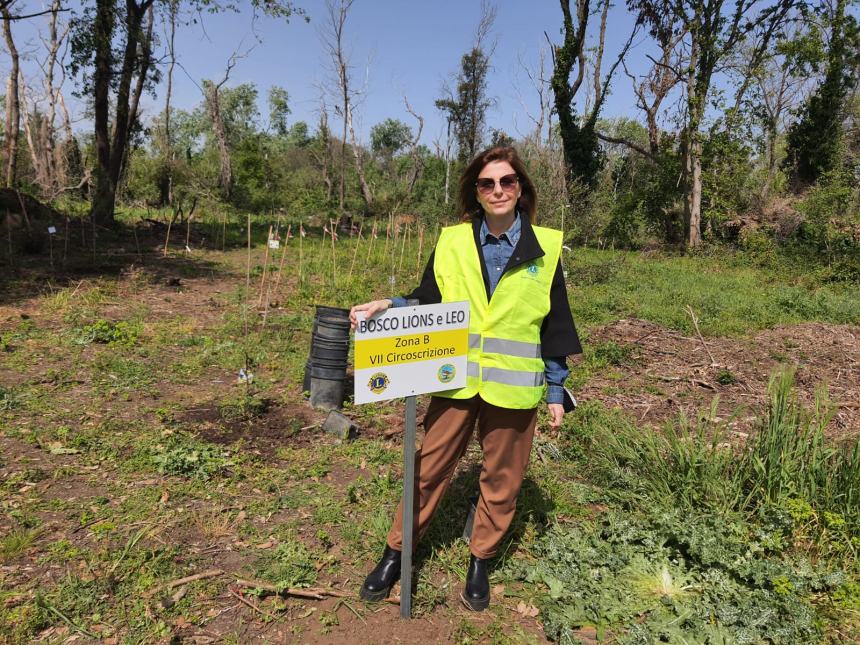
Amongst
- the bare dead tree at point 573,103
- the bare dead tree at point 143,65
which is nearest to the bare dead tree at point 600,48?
the bare dead tree at point 573,103

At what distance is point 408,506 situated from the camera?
7.26 ft

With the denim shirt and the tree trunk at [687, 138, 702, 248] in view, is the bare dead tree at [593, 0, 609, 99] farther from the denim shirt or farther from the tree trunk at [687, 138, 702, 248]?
the denim shirt

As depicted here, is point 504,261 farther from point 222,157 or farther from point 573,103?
point 222,157

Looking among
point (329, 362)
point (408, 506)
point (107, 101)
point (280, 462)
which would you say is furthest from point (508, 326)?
point (107, 101)

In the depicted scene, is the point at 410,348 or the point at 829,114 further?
the point at 829,114

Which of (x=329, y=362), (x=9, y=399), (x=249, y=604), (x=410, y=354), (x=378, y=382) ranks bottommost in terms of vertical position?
(x=249, y=604)

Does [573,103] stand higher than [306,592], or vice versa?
[573,103]

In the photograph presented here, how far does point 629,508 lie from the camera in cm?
319

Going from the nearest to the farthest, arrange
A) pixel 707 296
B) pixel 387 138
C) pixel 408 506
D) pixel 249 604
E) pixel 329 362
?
pixel 408 506, pixel 249 604, pixel 329 362, pixel 707 296, pixel 387 138

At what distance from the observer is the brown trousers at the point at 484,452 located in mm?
2256

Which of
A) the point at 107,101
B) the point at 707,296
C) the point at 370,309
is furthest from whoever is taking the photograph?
the point at 107,101

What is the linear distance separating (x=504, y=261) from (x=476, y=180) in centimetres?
38

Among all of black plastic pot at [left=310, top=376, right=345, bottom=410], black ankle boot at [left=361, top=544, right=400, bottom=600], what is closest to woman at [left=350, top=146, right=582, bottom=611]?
black ankle boot at [left=361, top=544, right=400, bottom=600]

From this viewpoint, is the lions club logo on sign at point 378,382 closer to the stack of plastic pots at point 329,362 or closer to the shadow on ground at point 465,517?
the shadow on ground at point 465,517
